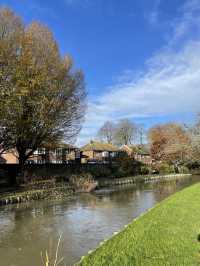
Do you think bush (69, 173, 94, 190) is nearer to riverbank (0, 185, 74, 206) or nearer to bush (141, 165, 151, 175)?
riverbank (0, 185, 74, 206)

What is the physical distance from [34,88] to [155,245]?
847 inches

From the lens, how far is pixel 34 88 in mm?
27531

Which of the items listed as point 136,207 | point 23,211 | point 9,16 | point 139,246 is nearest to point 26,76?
point 9,16

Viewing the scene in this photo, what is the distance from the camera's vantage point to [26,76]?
89.0 feet

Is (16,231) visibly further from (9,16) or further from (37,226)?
(9,16)

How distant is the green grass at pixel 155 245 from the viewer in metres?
7.04

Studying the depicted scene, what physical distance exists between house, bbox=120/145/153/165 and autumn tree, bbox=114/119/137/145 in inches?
163

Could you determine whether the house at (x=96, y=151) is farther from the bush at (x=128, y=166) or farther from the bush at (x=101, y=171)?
the bush at (x=101, y=171)

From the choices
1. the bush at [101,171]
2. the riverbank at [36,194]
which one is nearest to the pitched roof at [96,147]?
the bush at [101,171]

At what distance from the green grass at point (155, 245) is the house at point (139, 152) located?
5302 centimetres

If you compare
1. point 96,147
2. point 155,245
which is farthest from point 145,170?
point 155,245

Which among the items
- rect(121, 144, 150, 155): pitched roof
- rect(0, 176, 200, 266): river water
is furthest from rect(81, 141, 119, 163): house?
rect(0, 176, 200, 266): river water

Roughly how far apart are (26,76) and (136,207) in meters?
14.2

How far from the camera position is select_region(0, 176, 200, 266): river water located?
10070mm
